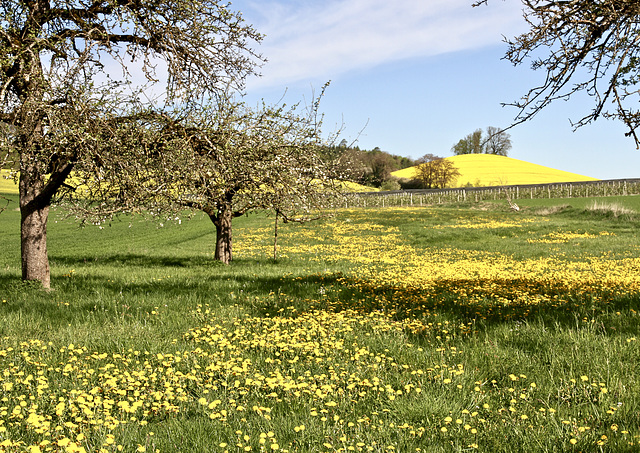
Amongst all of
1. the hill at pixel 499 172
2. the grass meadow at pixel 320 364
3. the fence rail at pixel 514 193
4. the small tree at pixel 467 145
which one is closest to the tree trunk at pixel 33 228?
the grass meadow at pixel 320 364

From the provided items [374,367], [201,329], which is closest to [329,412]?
[374,367]

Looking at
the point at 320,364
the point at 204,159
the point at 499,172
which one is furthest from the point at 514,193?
the point at 320,364

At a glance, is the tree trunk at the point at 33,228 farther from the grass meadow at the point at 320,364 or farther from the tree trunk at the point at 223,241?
the tree trunk at the point at 223,241

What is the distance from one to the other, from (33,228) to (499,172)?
110m

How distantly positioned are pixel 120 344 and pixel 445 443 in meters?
4.91

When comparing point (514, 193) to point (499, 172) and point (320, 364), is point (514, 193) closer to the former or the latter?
point (499, 172)

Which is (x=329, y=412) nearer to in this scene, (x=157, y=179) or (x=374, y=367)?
(x=374, y=367)

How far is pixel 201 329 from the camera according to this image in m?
7.44

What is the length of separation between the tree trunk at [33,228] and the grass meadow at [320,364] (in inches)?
22.3

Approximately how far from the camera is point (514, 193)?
68.9 metres

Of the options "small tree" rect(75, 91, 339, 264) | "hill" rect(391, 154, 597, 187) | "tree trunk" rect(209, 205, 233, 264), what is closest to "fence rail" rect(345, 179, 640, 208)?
"hill" rect(391, 154, 597, 187)

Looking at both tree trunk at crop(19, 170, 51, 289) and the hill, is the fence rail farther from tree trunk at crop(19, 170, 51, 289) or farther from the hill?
tree trunk at crop(19, 170, 51, 289)

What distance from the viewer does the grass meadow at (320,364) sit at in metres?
4.13

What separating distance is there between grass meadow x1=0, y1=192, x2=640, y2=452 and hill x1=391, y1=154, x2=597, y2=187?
88667mm
